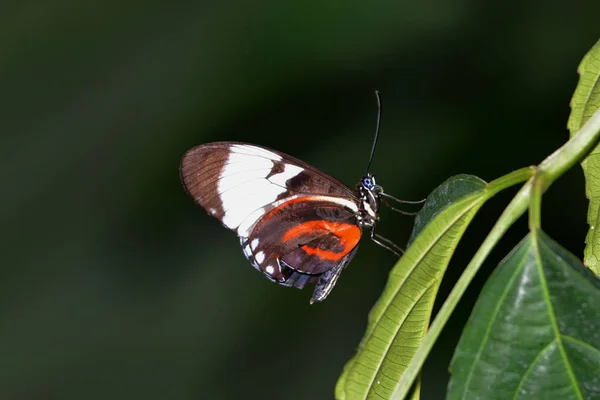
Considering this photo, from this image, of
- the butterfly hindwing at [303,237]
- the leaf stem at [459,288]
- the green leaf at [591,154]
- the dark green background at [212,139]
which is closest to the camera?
the leaf stem at [459,288]

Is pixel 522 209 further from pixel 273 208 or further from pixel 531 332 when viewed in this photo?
pixel 273 208

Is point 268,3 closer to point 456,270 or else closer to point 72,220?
point 72,220

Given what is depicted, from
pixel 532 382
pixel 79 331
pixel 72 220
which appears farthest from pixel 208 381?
pixel 532 382

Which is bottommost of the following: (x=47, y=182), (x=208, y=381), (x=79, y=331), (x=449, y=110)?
(x=208, y=381)

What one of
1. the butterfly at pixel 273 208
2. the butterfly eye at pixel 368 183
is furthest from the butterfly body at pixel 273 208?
the butterfly eye at pixel 368 183

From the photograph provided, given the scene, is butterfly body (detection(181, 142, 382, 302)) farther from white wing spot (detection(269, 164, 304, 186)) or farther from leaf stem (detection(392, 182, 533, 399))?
leaf stem (detection(392, 182, 533, 399))

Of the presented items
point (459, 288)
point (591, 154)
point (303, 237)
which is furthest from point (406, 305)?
point (303, 237)

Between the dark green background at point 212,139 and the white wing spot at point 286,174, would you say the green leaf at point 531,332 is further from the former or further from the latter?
the dark green background at point 212,139

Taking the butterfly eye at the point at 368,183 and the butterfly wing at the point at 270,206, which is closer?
the butterfly wing at the point at 270,206
